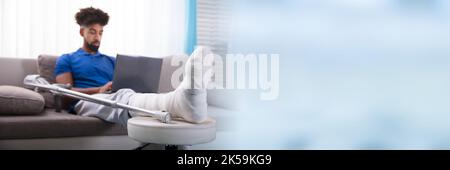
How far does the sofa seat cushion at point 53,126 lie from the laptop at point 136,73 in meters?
0.15

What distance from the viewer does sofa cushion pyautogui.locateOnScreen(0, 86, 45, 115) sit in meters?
1.30

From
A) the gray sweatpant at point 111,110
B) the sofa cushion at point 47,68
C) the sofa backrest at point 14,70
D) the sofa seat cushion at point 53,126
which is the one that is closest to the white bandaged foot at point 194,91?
the gray sweatpant at point 111,110

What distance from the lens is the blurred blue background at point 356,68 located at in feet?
2.05

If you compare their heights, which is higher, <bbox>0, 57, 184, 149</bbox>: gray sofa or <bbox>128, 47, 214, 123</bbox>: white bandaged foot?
<bbox>128, 47, 214, 123</bbox>: white bandaged foot

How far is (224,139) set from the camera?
3.59ft

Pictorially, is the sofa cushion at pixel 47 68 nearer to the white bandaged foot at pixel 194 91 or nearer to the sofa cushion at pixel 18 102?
the sofa cushion at pixel 18 102

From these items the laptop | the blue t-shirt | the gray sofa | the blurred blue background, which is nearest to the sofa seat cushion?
the gray sofa

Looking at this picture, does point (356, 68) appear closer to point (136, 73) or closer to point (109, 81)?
point (136, 73)

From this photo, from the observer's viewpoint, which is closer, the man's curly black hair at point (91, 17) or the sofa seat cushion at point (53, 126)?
the sofa seat cushion at point (53, 126)

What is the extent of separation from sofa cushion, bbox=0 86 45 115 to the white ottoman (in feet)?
1.73

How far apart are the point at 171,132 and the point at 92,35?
3.14 ft

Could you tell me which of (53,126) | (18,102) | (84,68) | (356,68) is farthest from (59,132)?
(356,68)

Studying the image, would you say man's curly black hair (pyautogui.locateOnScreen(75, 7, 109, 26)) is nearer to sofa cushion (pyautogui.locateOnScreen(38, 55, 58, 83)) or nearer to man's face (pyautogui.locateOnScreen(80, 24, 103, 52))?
man's face (pyautogui.locateOnScreen(80, 24, 103, 52))
